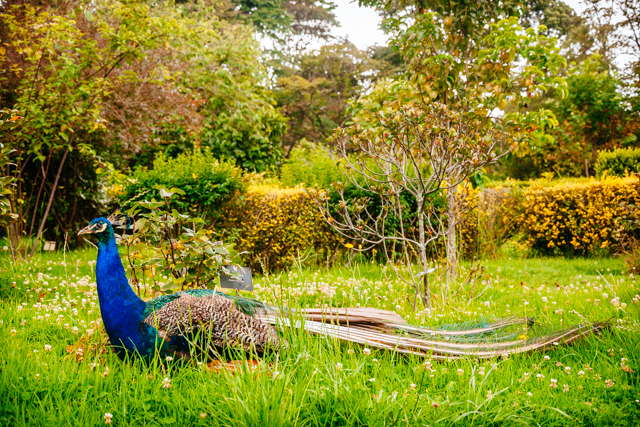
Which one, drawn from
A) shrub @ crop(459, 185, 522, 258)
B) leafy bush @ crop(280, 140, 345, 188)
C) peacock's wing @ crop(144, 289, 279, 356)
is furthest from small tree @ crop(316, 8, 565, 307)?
shrub @ crop(459, 185, 522, 258)

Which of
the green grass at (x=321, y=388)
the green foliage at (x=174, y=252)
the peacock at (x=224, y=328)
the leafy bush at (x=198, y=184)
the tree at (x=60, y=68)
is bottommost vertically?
the green grass at (x=321, y=388)

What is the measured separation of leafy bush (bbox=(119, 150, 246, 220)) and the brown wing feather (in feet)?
10.4

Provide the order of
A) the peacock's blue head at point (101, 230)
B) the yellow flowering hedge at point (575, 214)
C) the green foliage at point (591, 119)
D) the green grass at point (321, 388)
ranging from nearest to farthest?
the green grass at point (321, 388), the peacock's blue head at point (101, 230), the yellow flowering hedge at point (575, 214), the green foliage at point (591, 119)

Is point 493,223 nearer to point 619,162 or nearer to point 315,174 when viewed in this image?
point 315,174

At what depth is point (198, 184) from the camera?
532 cm

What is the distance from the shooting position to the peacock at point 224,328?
6.89ft

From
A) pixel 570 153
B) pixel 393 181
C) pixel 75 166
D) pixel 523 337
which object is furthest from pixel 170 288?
pixel 570 153

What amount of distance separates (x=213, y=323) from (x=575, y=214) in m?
7.02

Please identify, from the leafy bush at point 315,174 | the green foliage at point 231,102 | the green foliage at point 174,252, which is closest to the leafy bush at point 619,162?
the leafy bush at point 315,174

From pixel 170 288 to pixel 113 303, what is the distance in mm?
819

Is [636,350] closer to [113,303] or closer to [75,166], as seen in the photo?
[113,303]

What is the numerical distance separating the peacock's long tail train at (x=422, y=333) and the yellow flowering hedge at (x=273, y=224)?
3.12 metres

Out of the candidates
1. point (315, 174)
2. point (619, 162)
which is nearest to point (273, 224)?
point (315, 174)

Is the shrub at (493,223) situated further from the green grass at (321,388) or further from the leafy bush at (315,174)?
the green grass at (321,388)
